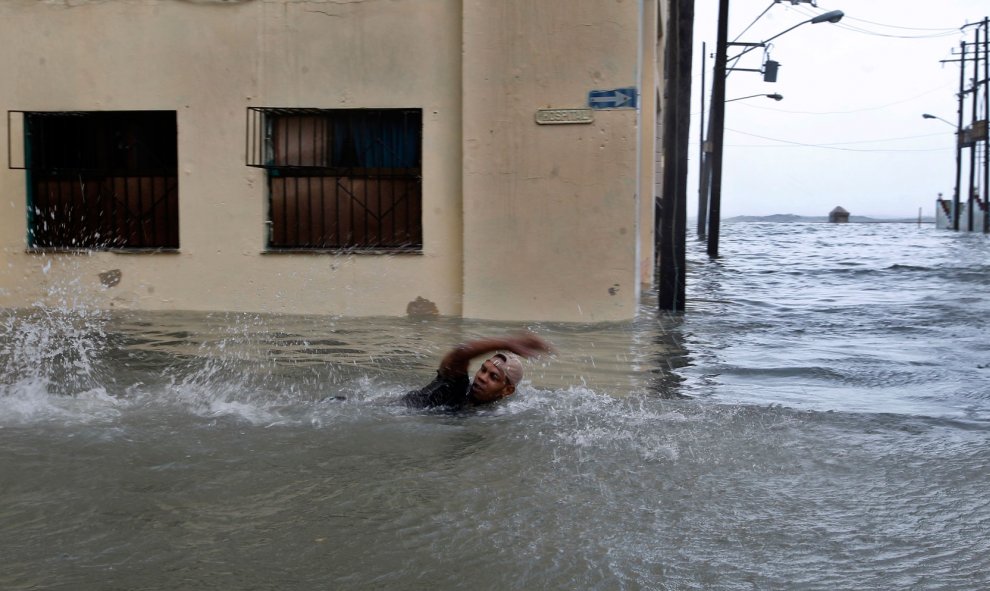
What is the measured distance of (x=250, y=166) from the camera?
34.4 feet

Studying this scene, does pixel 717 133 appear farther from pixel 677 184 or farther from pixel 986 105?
pixel 986 105

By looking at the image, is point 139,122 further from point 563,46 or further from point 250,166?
point 563,46

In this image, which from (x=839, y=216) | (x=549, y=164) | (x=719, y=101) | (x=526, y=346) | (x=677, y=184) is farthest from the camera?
(x=839, y=216)

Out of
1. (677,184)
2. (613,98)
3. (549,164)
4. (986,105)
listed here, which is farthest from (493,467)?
(986,105)

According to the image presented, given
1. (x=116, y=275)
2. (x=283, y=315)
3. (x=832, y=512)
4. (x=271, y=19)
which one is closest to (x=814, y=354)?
(x=832, y=512)

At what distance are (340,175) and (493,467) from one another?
6.27m

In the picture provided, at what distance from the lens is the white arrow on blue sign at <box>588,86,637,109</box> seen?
989 cm

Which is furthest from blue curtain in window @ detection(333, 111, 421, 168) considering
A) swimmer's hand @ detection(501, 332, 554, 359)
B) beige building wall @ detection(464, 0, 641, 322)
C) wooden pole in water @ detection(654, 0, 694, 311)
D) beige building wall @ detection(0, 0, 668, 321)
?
swimmer's hand @ detection(501, 332, 554, 359)

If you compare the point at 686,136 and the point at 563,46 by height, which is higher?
the point at 563,46

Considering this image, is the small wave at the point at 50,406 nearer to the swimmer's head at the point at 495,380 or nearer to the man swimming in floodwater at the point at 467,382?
the man swimming in floodwater at the point at 467,382

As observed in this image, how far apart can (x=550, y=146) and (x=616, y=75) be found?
0.96 meters

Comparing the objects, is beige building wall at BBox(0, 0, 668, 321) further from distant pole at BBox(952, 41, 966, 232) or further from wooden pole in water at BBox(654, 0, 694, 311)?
distant pole at BBox(952, 41, 966, 232)

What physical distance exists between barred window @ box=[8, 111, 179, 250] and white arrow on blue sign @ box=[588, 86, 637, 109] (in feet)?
14.9

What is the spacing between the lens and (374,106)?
1038 centimetres
